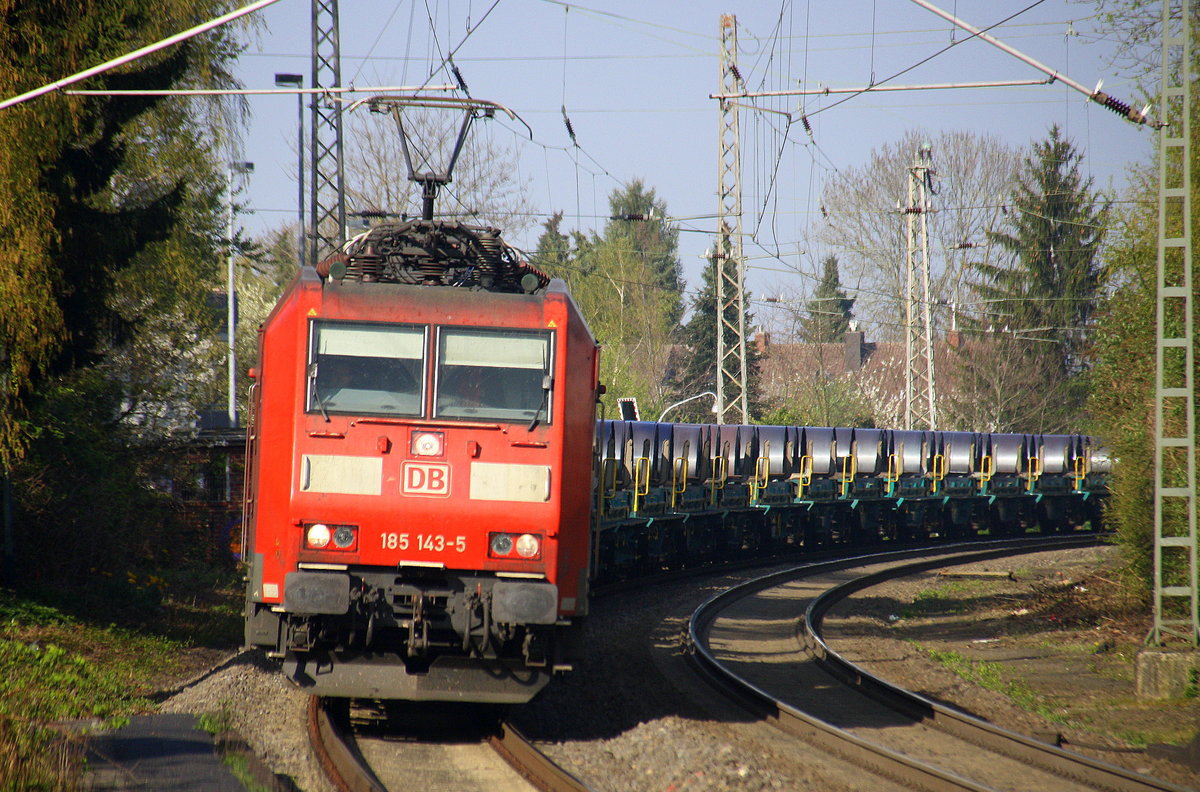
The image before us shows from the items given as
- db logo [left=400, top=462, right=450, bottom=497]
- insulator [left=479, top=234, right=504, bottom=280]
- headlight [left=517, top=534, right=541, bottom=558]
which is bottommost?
headlight [left=517, top=534, right=541, bottom=558]

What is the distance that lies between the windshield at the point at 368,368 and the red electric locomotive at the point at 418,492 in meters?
0.01

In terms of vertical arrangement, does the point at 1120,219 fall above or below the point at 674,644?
above

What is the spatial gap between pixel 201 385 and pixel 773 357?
50.6 metres

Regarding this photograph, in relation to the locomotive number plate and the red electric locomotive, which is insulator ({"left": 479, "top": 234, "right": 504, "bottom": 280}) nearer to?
the red electric locomotive

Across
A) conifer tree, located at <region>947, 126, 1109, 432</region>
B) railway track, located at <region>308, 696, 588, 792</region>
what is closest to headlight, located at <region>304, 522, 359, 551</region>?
railway track, located at <region>308, 696, 588, 792</region>

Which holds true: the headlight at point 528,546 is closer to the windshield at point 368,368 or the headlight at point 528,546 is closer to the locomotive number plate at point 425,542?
the locomotive number plate at point 425,542

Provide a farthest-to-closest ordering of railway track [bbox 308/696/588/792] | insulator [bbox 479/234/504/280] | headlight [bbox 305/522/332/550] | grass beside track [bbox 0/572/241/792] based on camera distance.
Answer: insulator [bbox 479/234/504/280] → headlight [bbox 305/522/332/550] → railway track [bbox 308/696/588/792] → grass beside track [bbox 0/572/241/792]

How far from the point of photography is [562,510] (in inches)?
303

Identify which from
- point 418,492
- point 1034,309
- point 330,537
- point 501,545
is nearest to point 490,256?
point 418,492

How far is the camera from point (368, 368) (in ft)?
25.6

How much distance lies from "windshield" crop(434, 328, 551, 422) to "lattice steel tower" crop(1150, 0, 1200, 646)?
Result: 248 inches

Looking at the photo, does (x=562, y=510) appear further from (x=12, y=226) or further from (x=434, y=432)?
(x=12, y=226)

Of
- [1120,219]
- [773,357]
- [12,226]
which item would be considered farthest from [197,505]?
[773,357]

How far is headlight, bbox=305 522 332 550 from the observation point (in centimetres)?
745
